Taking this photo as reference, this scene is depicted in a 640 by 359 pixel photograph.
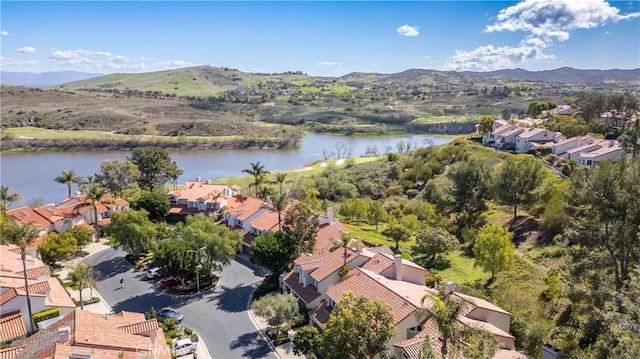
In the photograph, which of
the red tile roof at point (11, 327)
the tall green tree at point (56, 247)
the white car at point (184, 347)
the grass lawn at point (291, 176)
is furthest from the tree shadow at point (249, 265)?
the grass lawn at point (291, 176)

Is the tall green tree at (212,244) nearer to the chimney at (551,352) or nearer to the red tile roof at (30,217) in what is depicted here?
the red tile roof at (30,217)

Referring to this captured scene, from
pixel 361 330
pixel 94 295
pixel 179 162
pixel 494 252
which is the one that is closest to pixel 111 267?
pixel 94 295

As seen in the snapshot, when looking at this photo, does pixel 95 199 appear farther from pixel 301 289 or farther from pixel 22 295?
pixel 301 289

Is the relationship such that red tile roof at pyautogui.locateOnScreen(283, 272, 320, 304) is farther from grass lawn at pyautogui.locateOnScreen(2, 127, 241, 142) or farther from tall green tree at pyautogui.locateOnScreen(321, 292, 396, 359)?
grass lawn at pyautogui.locateOnScreen(2, 127, 241, 142)

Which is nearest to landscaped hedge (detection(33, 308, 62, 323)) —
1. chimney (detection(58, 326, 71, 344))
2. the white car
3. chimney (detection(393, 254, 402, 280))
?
the white car

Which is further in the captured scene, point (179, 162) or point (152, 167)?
point (179, 162)

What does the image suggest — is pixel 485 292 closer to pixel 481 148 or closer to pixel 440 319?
pixel 440 319
